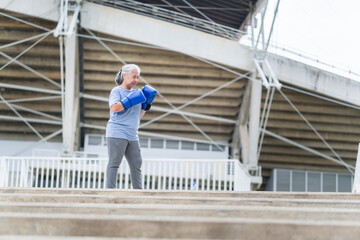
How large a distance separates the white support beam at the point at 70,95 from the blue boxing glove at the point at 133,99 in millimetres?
9014

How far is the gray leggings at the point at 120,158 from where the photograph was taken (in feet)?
18.9

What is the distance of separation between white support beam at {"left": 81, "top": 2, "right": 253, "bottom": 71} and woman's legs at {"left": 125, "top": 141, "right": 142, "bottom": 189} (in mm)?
8879

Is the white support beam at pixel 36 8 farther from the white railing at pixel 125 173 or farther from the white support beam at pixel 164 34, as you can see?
the white railing at pixel 125 173

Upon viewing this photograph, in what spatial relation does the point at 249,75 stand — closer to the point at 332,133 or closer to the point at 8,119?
the point at 332,133

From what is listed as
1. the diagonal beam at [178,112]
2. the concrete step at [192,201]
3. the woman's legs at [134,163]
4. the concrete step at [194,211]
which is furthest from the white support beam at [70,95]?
Answer: the concrete step at [194,211]

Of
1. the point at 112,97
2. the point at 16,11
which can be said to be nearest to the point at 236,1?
the point at 16,11

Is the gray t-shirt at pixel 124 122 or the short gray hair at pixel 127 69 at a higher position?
the short gray hair at pixel 127 69

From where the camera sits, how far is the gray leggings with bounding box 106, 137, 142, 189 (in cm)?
577

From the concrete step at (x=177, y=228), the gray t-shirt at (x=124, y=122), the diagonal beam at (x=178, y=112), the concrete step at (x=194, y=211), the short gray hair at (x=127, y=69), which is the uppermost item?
the diagonal beam at (x=178, y=112)

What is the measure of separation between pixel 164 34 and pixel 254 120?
3202 mm

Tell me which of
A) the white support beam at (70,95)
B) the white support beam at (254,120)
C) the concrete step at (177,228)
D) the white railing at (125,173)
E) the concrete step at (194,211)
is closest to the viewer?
the concrete step at (177,228)

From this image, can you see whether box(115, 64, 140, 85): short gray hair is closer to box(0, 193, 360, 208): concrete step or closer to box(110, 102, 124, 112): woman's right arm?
box(110, 102, 124, 112): woman's right arm

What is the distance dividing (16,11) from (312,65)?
7.23 meters

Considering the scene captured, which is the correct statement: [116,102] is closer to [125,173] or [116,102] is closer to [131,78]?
[131,78]
